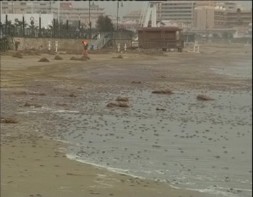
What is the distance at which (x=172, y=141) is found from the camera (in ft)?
37.2

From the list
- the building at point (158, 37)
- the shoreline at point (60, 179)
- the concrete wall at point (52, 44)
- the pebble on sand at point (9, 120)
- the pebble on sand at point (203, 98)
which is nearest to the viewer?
the shoreline at point (60, 179)

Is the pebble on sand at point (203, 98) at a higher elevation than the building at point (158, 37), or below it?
below

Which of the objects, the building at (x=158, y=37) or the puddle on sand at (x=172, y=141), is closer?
the puddle on sand at (x=172, y=141)

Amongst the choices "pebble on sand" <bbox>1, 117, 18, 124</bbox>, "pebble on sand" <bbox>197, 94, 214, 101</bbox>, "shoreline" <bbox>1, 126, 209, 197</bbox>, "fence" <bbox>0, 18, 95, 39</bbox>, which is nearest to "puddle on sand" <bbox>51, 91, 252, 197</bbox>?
"shoreline" <bbox>1, 126, 209, 197</bbox>

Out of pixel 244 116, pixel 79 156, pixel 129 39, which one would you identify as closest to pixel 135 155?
pixel 79 156

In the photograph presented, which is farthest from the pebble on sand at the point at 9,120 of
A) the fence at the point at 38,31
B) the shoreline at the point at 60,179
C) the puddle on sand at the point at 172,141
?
the fence at the point at 38,31

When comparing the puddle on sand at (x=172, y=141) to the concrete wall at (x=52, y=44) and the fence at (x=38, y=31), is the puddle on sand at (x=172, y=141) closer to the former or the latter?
the concrete wall at (x=52, y=44)

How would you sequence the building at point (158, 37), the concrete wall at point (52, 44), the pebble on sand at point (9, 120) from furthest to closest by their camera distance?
the building at point (158, 37), the concrete wall at point (52, 44), the pebble on sand at point (9, 120)

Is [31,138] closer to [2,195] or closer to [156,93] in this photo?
[2,195]

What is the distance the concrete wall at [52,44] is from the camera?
57.0 metres

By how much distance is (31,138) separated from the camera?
10867 millimetres

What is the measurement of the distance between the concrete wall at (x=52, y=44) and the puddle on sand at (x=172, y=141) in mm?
38294

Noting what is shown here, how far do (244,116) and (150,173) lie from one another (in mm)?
8475

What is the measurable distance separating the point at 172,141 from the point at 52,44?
5220 cm
